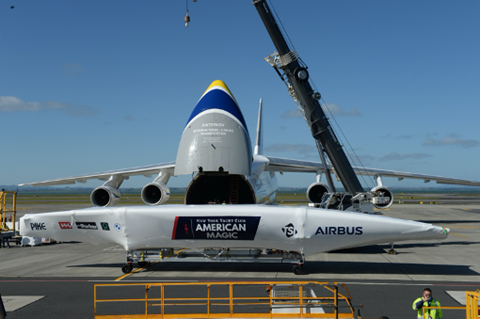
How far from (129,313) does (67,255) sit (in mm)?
11519

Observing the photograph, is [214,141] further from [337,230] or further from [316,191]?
[316,191]

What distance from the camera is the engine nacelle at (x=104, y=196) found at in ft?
78.5

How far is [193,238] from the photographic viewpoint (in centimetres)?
1467

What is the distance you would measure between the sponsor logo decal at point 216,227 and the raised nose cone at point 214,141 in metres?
2.46

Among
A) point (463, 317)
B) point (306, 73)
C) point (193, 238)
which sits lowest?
point (463, 317)

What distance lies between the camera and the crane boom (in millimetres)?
21250

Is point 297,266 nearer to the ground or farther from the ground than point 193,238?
nearer to the ground

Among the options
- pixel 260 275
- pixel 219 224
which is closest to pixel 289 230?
pixel 260 275

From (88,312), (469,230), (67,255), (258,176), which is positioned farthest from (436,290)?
(469,230)

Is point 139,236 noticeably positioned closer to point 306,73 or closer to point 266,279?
point 266,279

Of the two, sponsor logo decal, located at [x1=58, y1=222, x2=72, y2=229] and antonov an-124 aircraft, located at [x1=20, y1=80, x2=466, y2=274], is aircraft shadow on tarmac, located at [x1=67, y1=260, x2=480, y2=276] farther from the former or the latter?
sponsor logo decal, located at [x1=58, y1=222, x2=72, y2=229]

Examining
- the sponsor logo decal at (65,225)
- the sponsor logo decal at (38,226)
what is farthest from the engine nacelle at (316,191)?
the sponsor logo decal at (38,226)

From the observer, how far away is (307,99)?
858 inches

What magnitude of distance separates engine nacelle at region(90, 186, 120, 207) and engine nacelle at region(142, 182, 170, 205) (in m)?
2.70
